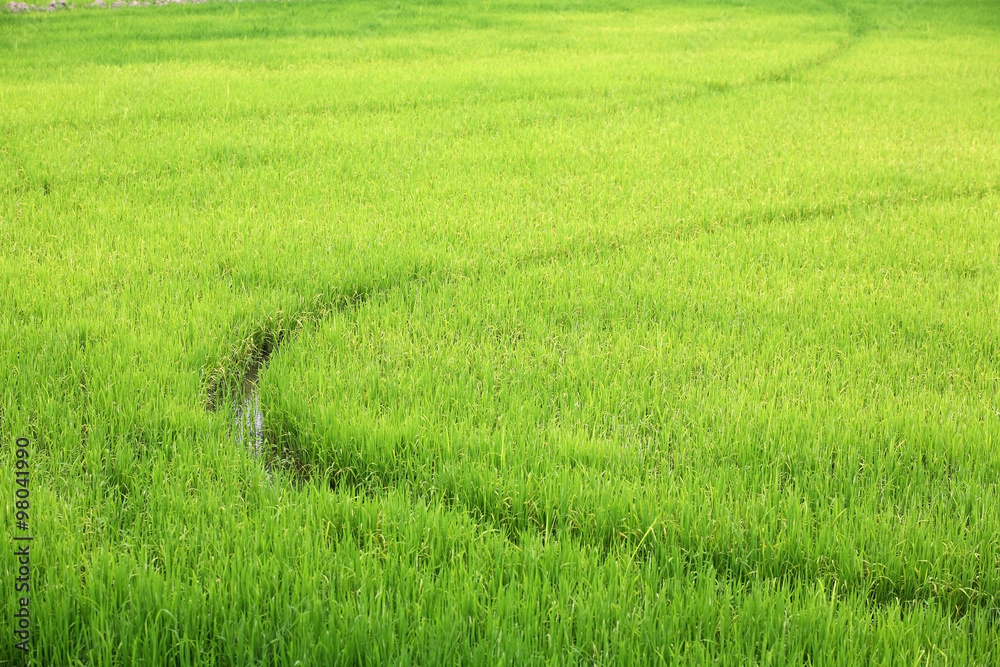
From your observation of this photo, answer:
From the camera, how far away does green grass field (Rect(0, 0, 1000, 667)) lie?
196cm

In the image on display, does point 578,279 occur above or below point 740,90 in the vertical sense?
below

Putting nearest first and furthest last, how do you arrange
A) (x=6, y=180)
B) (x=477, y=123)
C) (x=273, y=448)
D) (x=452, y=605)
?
(x=452, y=605) → (x=273, y=448) → (x=6, y=180) → (x=477, y=123)

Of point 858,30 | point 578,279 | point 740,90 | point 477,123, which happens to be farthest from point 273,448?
point 858,30

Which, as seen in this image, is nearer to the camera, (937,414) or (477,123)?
(937,414)

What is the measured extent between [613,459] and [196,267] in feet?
8.18

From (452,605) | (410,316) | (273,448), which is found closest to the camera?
(452,605)

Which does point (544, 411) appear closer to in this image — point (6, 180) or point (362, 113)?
point (6, 180)

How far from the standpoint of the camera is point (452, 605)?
1.94m

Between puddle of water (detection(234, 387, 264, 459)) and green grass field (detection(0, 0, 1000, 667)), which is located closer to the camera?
green grass field (detection(0, 0, 1000, 667))

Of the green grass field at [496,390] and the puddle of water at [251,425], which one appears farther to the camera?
the puddle of water at [251,425]

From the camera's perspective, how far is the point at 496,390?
10.4 feet

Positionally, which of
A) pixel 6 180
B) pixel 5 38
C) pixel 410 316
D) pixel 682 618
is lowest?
pixel 682 618

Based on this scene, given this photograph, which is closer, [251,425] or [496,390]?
[251,425]

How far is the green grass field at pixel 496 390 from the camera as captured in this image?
1961 millimetres
